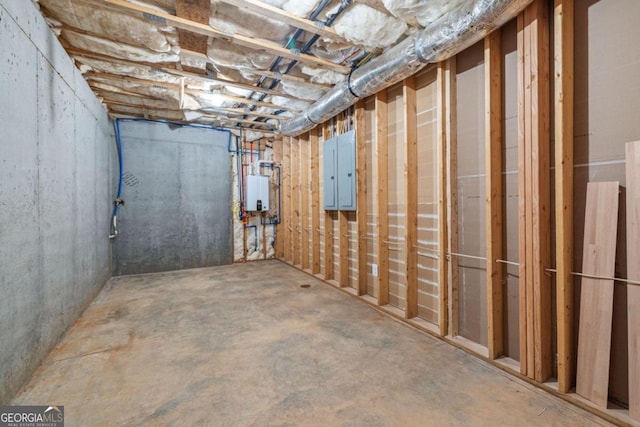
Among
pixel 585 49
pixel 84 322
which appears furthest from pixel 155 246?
pixel 585 49

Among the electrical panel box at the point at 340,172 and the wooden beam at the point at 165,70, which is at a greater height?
the wooden beam at the point at 165,70

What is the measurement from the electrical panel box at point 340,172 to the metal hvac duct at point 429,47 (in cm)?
42

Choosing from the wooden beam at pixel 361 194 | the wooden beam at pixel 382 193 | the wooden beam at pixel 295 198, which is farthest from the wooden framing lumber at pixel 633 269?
the wooden beam at pixel 295 198

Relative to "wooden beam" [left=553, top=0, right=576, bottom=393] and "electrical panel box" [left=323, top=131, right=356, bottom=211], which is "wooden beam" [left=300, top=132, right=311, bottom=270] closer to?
"electrical panel box" [left=323, top=131, right=356, bottom=211]

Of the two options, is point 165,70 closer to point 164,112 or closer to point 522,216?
point 164,112

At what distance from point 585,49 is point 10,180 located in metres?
3.36

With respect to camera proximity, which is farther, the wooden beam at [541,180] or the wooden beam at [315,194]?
the wooden beam at [315,194]

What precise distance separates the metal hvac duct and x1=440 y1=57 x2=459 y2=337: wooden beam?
0.72 ft

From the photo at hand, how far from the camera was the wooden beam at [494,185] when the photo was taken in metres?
1.98

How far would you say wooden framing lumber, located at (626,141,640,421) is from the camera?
4.56 feet

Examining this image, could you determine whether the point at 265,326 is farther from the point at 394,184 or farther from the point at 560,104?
the point at 560,104

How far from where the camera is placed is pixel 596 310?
1525 mm

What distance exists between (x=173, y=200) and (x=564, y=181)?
17.1ft

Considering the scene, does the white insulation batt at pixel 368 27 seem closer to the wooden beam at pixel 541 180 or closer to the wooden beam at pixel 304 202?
the wooden beam at pixel 541 180
